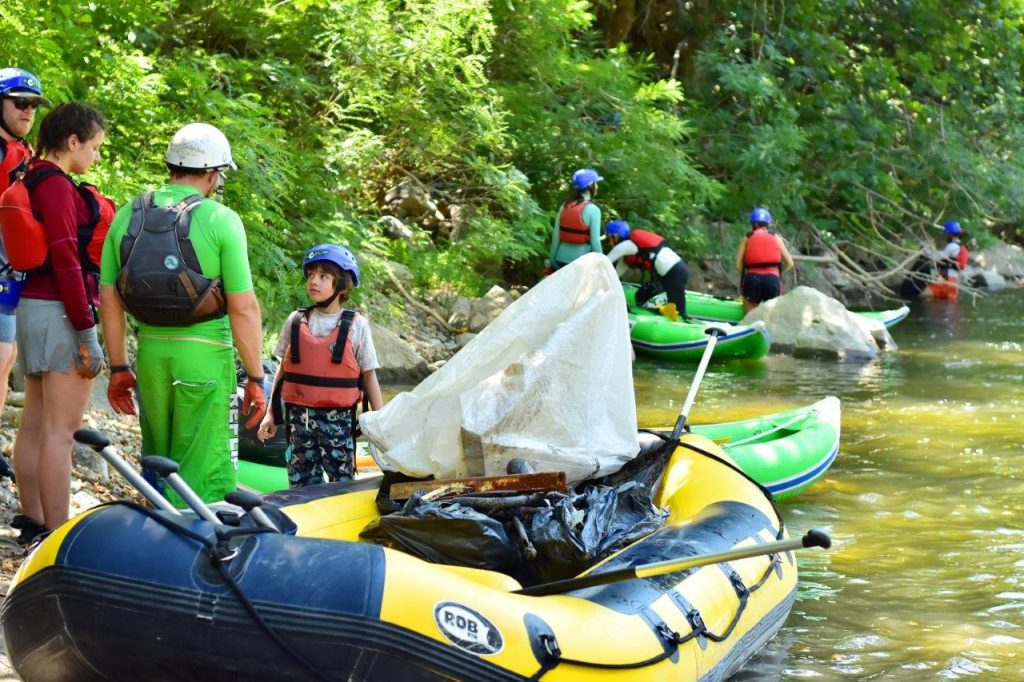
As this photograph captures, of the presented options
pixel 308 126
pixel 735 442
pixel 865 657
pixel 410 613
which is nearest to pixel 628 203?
pixel 308 126

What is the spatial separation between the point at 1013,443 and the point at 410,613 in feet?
21.9

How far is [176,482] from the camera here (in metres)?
3.42

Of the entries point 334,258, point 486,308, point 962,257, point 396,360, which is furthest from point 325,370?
point 962,257

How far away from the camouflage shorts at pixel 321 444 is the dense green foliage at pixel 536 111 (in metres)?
2.63

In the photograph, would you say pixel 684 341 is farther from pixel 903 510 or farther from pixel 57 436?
pixel 57 436

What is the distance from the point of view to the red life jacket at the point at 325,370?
5203 mm

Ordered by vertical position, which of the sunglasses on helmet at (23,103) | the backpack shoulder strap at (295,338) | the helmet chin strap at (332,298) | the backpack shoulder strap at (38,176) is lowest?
the backpack shoulder strap at (295,338)

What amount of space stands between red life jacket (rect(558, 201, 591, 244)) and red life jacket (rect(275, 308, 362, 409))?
23.7 ft

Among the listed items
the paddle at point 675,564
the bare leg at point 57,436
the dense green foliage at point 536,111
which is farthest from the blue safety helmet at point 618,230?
the paddle at point 675,564

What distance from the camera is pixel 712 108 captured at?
1758 cm

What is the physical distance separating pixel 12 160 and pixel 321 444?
1.58m

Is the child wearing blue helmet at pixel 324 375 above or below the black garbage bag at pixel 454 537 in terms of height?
above

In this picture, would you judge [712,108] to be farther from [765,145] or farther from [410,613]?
[410,613]

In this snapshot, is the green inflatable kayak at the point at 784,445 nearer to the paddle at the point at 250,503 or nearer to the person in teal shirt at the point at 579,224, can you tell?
the paddle at the point at 250,503
